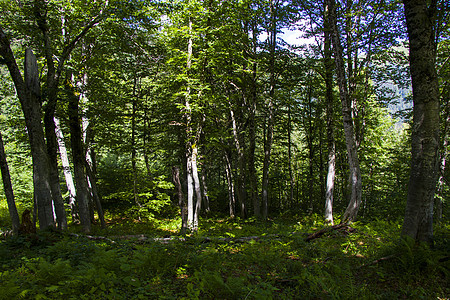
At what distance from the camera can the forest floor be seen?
335 cm

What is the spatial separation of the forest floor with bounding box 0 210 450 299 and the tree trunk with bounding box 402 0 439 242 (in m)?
0.53

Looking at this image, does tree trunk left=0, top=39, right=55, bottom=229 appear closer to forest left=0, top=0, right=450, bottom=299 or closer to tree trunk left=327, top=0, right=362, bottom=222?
forest left=0, top=0, right=450, bottom=299

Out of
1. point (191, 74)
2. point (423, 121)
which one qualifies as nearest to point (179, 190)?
point (191, 74)

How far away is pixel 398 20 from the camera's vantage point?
10.1 metres

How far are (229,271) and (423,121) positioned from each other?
4464mm

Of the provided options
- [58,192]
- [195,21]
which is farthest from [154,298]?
[195,21]

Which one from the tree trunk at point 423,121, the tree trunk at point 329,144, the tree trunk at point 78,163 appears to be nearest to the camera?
the tree trunk at point 423,121

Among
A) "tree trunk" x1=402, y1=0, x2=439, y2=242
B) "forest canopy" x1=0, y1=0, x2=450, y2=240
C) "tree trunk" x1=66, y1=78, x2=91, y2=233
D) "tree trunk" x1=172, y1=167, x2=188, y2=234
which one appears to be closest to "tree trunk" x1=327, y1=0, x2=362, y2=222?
"forest canopy" x1=0, y1=0, x2=450, y2=240

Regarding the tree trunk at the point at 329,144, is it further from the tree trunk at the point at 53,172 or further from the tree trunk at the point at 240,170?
the tree trunk at the point at 53,172

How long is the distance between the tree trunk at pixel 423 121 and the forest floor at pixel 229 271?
0.53 metres

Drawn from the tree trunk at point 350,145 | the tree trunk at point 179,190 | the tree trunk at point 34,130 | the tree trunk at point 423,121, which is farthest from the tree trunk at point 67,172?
the tree trunk at point 423,121

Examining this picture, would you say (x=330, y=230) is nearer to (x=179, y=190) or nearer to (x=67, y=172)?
(x=179, y=190)

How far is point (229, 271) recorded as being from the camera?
4578mm

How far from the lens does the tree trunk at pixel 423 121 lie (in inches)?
167
